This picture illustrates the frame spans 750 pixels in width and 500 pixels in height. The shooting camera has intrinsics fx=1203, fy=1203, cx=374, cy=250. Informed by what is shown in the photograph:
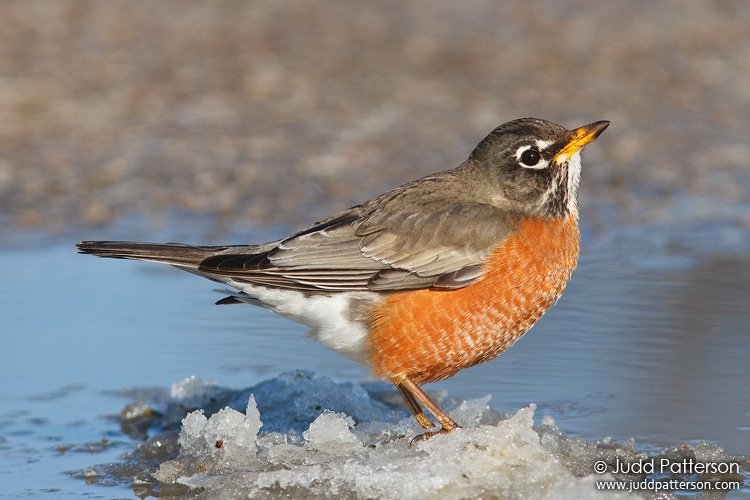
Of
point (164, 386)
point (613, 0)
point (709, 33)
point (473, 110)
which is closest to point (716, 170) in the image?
point (473, 110)

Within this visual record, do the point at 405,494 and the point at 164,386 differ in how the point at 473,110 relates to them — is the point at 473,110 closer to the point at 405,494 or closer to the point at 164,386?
the point at 164,386

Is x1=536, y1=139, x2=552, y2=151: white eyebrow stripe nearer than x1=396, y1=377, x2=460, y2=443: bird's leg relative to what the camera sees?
No

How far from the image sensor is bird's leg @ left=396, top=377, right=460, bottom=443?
685 cm

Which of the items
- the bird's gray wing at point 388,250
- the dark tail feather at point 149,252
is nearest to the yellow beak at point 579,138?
the bird's gray wing at point 388,250

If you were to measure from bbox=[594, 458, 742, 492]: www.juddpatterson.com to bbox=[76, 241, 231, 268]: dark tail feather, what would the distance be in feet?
8.41

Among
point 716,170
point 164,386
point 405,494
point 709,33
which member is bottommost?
point 405,494

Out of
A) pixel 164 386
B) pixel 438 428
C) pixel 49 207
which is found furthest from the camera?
pixel 49 207

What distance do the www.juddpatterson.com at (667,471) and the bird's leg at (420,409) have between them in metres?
0.89

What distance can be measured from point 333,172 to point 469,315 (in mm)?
5312

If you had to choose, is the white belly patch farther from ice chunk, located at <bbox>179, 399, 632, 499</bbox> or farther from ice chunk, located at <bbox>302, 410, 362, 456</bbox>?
ice chunk, located at <bbox>179, 399, 632, 499</bbox>

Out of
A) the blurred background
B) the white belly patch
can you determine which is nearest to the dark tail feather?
the white belly patch

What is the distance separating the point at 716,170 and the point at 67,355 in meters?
6.77

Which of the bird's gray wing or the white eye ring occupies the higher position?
the white eye ring

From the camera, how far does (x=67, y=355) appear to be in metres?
8.50
